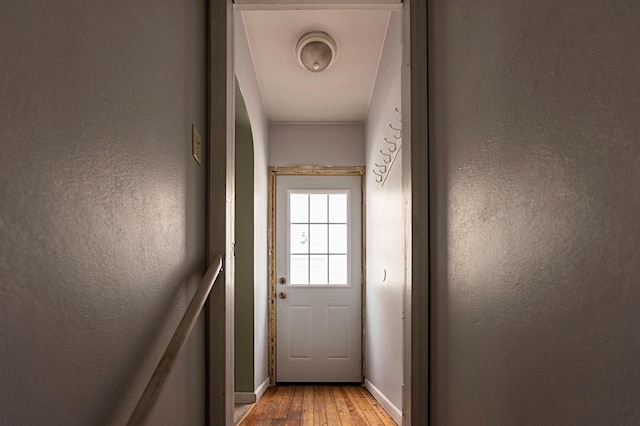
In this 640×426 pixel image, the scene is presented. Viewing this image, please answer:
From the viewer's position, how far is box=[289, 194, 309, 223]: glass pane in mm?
5887

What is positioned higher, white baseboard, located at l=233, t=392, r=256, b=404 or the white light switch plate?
the white light switch plate

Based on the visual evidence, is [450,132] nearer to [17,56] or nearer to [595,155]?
[595,155]

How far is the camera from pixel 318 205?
19.4 ft

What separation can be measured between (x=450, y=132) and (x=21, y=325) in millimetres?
1468

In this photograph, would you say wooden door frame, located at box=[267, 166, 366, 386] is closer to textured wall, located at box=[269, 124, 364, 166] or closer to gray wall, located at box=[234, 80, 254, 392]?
textured wall, located at box=[269, 124, 364, 166]

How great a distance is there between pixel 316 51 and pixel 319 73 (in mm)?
598

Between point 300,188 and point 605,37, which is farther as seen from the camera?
point 300,188

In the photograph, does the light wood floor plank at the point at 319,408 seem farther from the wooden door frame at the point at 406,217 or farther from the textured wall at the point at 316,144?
the textured wall at the point at 316,144

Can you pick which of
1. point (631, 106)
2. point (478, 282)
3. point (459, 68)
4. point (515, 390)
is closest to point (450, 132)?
point (459, 68)

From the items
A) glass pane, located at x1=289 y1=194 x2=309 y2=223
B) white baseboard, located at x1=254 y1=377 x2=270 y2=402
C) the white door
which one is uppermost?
glass pane, located at x1=289 y1=194 x2=309 y2=223

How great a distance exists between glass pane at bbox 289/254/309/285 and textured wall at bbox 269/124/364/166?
0.94 m

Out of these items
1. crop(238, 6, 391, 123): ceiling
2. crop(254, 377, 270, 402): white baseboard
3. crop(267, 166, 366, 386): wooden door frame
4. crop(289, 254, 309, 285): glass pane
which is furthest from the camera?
crop(289, 254, 309, 285): glass pane

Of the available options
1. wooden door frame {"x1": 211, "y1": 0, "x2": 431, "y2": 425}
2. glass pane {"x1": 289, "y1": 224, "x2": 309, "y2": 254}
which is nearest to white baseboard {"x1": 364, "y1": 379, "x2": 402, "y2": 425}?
glass pane {"x1": 289, "y1": 224, "x2": 309, "y2": 254}

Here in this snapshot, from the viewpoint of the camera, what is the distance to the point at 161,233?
5.20 ft
